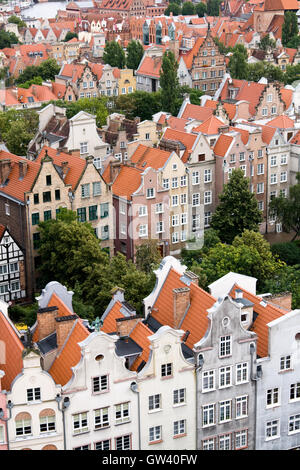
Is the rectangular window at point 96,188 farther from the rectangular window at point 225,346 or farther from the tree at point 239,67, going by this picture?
the tree at point 239,67

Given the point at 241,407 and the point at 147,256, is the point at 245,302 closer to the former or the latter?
the point at 241,407

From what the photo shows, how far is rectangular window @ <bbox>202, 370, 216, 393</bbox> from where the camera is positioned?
4629 centimetres

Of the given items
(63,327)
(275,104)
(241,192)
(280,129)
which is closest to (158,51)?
(275,104)

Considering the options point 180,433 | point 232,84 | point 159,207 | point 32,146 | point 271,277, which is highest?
point 232,84

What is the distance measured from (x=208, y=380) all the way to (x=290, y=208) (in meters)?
42.8

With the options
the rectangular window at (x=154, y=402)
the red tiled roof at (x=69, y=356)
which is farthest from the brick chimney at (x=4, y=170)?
the rectangular window at (x=154, y=402)

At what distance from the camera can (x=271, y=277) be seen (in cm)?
6919

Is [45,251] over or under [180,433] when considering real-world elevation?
over

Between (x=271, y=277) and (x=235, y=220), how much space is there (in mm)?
13781

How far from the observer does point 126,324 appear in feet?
156

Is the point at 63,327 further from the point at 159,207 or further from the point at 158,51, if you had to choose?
the point at 158,51

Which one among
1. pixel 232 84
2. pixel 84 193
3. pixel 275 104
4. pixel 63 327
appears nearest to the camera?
pixel 63 327

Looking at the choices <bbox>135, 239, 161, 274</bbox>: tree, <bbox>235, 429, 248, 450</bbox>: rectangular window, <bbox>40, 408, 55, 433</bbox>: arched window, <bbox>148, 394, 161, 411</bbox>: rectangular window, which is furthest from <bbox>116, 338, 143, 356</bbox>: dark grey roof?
<bbox>135, 239, 161, 274</bbox>: tree

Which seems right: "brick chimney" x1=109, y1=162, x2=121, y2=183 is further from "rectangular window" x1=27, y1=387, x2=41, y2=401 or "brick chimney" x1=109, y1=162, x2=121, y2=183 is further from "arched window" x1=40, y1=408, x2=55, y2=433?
"rectangular window" x1=27, y1=387, x2=41, y2=401
